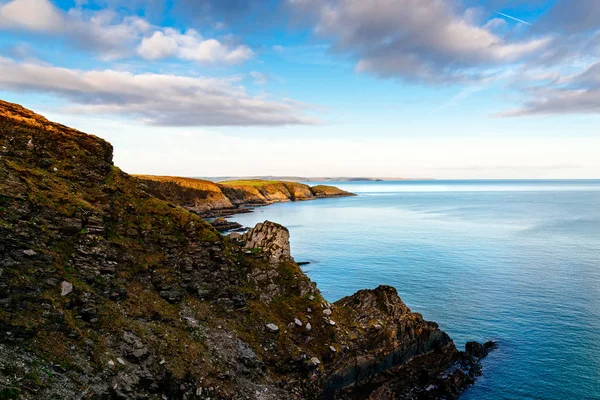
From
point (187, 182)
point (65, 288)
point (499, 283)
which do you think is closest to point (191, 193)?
point (187, 182)

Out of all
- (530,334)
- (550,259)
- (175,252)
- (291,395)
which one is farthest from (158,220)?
(550,259)

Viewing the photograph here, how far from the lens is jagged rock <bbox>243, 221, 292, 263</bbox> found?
120 feet

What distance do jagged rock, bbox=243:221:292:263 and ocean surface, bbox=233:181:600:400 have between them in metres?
20.8

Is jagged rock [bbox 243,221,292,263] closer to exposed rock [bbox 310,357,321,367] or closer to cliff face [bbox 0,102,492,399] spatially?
cliff face [bbox 0,102,492,399]

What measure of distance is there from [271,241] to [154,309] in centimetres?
1335

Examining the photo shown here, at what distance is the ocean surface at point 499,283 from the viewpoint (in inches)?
1339

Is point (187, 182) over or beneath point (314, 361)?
over

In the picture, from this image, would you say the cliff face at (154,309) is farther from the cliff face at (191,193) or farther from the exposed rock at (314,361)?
the cliff face at (191,193)

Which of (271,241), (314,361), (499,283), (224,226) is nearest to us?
(314,361)

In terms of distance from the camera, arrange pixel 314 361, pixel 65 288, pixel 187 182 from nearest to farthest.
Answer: pixel 65 288 < pixel 314 361 < pixel 187 182

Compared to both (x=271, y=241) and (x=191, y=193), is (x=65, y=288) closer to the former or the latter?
(x=271, y=241)

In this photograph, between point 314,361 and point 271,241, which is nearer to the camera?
point 314,361

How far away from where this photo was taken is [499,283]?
6009cm

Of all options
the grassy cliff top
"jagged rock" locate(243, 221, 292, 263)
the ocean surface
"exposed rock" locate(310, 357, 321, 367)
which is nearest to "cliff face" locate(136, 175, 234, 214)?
the grassy cliff top
